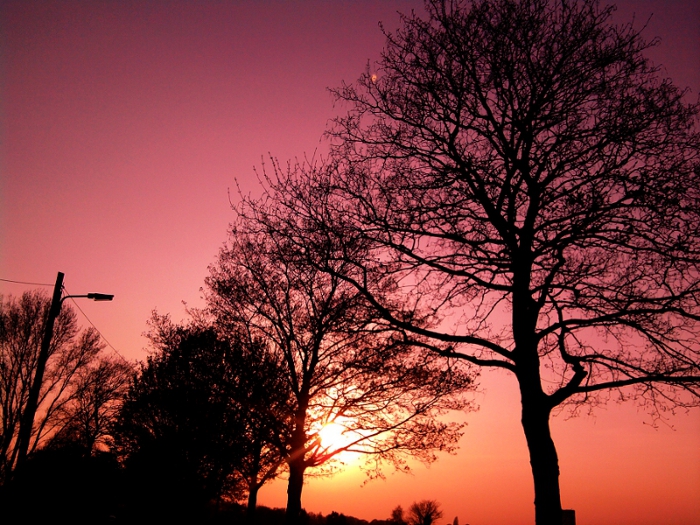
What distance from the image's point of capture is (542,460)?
6.98 meters

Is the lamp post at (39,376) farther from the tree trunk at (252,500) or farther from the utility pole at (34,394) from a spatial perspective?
the tree trunk at (252,500)

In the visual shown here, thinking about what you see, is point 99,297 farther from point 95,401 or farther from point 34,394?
point 95,401

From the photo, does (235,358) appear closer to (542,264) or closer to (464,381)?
(464,381)

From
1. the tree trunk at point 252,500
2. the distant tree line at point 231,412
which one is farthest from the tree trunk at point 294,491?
the tree trunk at point 252,500

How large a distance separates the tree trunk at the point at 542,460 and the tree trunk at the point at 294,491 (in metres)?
9.18

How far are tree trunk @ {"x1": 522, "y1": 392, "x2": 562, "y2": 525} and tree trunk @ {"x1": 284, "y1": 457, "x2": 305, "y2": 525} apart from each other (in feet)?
30.1

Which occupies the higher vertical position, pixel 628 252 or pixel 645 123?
pixel 645 123

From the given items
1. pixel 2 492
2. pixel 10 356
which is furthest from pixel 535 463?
pixel 10 356

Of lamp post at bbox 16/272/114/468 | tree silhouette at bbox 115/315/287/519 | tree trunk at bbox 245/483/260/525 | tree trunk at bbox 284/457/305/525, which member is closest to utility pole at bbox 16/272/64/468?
lamp post at bbox 16/272/114/468

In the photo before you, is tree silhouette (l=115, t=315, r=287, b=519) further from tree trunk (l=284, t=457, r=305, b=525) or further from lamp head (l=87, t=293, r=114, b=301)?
lamp head (l=87, t=293, r=114, b=301)

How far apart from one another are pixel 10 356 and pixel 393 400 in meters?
21.6

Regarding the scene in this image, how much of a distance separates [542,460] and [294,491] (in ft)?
31.6

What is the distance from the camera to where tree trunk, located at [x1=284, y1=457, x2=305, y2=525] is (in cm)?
1471

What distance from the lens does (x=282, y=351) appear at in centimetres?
1606
